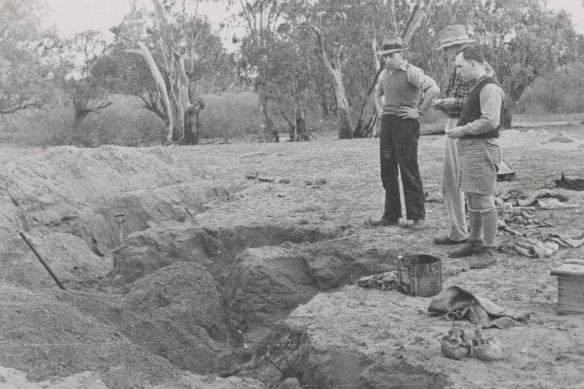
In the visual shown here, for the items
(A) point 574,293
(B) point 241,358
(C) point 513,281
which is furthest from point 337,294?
(A) point 574,293

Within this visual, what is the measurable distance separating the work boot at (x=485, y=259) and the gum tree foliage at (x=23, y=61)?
2599cm

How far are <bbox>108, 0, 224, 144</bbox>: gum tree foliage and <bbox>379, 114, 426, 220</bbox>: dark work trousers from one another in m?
21.3

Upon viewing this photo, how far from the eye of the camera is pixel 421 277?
549cm

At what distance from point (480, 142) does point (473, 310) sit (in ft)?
5.85

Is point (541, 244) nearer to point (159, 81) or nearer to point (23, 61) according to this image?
point (159, 81)

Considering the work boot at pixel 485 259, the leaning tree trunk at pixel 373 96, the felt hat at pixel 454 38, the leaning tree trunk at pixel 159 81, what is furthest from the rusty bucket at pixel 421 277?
the leaning tree trunk at pixel 159 81

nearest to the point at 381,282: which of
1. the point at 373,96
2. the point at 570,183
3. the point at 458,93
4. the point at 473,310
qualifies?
the point at 473,310

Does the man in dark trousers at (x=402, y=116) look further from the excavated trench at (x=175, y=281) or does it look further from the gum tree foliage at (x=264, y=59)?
the gum tree foliage at (x=264, y=59)

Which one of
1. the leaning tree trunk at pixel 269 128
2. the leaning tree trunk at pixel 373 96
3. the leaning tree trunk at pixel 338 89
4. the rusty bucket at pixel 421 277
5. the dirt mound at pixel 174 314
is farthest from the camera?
the leaning tree trunk at pixel 269 128

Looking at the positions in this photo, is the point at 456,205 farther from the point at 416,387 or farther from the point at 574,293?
the point at 416,387

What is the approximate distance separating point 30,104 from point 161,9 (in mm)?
6770

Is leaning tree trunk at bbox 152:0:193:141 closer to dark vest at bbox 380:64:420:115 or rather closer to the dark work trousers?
the dark work trousers

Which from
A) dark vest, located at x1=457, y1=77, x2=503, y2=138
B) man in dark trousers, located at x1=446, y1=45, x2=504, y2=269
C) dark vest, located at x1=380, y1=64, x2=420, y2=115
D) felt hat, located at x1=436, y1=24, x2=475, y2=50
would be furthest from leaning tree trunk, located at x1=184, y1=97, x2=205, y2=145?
dark vest, located at x1=457, y1=77, x2=503, y2=138

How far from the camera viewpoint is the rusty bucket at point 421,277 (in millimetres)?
5477
